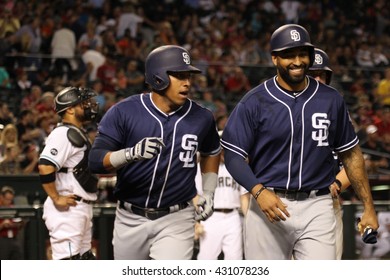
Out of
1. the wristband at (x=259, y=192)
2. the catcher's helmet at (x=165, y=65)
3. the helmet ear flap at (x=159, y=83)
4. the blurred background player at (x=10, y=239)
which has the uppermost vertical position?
the catcher's helmet at (x=165, y=65)

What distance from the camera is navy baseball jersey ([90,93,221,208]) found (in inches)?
244

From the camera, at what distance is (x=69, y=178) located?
8016mm

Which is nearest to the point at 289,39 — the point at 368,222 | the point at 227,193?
the point at 368,222

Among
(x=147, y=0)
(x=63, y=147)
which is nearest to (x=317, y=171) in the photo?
(x=63, y=147)

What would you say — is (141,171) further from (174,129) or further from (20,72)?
(20,72)

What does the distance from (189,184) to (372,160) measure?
28.9 ft

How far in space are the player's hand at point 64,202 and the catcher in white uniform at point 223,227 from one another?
2141 millimetres

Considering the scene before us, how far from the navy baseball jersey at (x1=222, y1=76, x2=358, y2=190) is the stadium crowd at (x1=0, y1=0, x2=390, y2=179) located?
6467 mm

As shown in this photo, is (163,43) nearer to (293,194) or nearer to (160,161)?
(160,161)

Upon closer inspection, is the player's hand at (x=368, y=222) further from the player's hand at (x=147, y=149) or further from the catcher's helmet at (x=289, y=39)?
the player's hand at (x=147, y=149)

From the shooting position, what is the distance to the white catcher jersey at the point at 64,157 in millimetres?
7793

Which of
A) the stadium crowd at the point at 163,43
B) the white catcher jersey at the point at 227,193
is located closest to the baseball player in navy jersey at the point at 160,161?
the white catcher jersey at the point at 227,193

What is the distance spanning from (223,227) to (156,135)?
3.78 meters

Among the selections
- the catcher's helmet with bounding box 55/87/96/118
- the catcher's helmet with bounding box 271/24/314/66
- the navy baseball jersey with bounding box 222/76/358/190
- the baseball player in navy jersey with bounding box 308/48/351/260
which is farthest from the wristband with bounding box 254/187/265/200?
the catcher's helmet with bounding box 55/87/96/118
